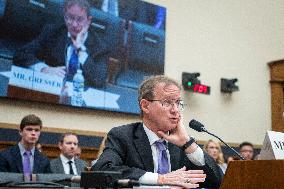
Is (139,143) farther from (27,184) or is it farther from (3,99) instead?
(3,99)

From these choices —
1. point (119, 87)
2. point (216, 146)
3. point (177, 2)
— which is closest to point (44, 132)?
point (119, 87)

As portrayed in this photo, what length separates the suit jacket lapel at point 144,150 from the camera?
2049mm

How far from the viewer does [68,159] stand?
454cm

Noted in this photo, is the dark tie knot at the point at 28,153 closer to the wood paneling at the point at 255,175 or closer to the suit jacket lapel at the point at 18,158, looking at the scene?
the suit jacket lapel at the point at 18,158

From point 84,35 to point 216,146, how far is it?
216cm

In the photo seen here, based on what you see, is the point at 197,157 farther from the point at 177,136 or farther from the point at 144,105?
the point at 144,105

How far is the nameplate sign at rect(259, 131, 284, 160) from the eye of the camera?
177 centimetres

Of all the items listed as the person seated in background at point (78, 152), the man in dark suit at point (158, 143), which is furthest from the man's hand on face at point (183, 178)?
the person seated in background at point (78, 152)

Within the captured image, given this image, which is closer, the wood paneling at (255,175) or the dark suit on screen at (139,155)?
the wood paneling at (255,175)

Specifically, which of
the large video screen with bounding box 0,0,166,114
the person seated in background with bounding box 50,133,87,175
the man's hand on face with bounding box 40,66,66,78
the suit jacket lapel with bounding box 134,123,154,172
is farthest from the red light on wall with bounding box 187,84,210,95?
the suit jacket lapel with bounding box 134,123,154,172

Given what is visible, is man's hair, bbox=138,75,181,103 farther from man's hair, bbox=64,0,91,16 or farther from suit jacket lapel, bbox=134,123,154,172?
man's hair, bbox=64,0,91,16

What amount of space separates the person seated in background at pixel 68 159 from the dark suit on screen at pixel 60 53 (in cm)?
89

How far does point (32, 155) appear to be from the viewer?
407cm

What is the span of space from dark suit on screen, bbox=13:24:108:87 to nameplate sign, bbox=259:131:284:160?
335cm
